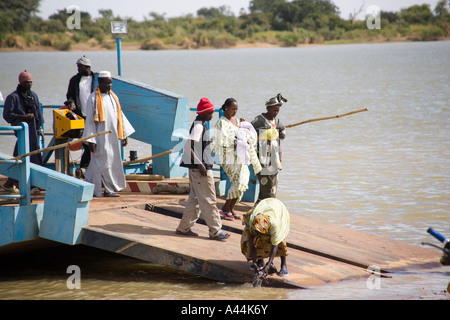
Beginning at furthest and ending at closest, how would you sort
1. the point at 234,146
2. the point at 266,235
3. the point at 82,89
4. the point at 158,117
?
the point at 158,117
the point at 82,89
the point at 234,146
the point at 266,235

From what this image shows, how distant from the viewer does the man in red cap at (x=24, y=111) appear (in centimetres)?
980

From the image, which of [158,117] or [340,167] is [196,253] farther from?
[340,167]

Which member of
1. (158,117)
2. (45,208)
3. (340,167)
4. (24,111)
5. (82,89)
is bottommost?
(340,167)

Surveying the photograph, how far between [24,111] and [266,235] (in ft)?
14.3

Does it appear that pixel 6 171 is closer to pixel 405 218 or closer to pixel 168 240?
pixel 168 240

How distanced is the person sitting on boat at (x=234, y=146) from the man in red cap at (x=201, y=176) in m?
0.46

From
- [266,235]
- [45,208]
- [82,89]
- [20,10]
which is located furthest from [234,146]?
[20,10]

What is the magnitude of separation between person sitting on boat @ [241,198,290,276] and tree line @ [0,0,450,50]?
234ft

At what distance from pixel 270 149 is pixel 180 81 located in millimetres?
35969

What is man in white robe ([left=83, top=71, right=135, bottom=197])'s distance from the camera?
9.20 meters

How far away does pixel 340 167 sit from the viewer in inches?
667

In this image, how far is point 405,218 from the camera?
11930 millimetres

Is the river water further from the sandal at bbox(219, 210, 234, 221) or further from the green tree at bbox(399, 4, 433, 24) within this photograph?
the green tree at bbox(399, 4, 433, 24)

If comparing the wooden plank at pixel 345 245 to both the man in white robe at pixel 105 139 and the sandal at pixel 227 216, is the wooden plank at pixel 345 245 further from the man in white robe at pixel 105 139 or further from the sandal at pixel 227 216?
the man in white robe at pixel 105 139
